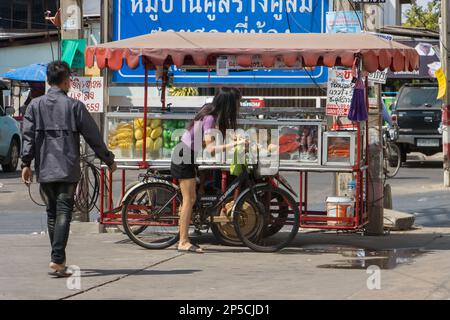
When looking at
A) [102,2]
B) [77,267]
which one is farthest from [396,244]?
[102,2]

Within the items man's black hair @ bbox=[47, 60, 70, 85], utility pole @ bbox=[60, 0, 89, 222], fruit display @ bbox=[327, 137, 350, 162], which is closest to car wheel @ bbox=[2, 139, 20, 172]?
utility pole @ bbox=[60, 0, 89, 222]

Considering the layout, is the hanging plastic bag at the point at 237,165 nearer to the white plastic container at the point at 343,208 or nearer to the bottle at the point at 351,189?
the white plastic container at the point at 343,208

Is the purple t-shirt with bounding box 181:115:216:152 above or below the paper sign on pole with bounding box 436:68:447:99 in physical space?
below

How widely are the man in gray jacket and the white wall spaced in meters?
30.9

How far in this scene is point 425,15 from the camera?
38.5 m

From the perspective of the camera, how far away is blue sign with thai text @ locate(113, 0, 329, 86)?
41.2 ft

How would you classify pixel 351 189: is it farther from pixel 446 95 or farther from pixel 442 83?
pixel 442 83

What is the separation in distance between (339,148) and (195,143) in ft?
5.73

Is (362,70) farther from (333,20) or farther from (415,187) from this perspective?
(415,187)

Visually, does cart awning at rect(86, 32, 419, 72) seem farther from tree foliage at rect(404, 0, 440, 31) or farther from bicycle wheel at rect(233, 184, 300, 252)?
tree foliage at rect(404, 0, 440, 31)

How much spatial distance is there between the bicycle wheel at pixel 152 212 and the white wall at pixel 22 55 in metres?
29.2

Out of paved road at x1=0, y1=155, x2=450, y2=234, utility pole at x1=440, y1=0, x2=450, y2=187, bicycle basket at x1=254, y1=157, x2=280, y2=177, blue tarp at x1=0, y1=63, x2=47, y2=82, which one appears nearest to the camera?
bicycle basket at x1=254, y1=157, x2=280, y2=177

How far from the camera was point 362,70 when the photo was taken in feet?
33.8

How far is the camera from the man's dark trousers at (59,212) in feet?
27.4
